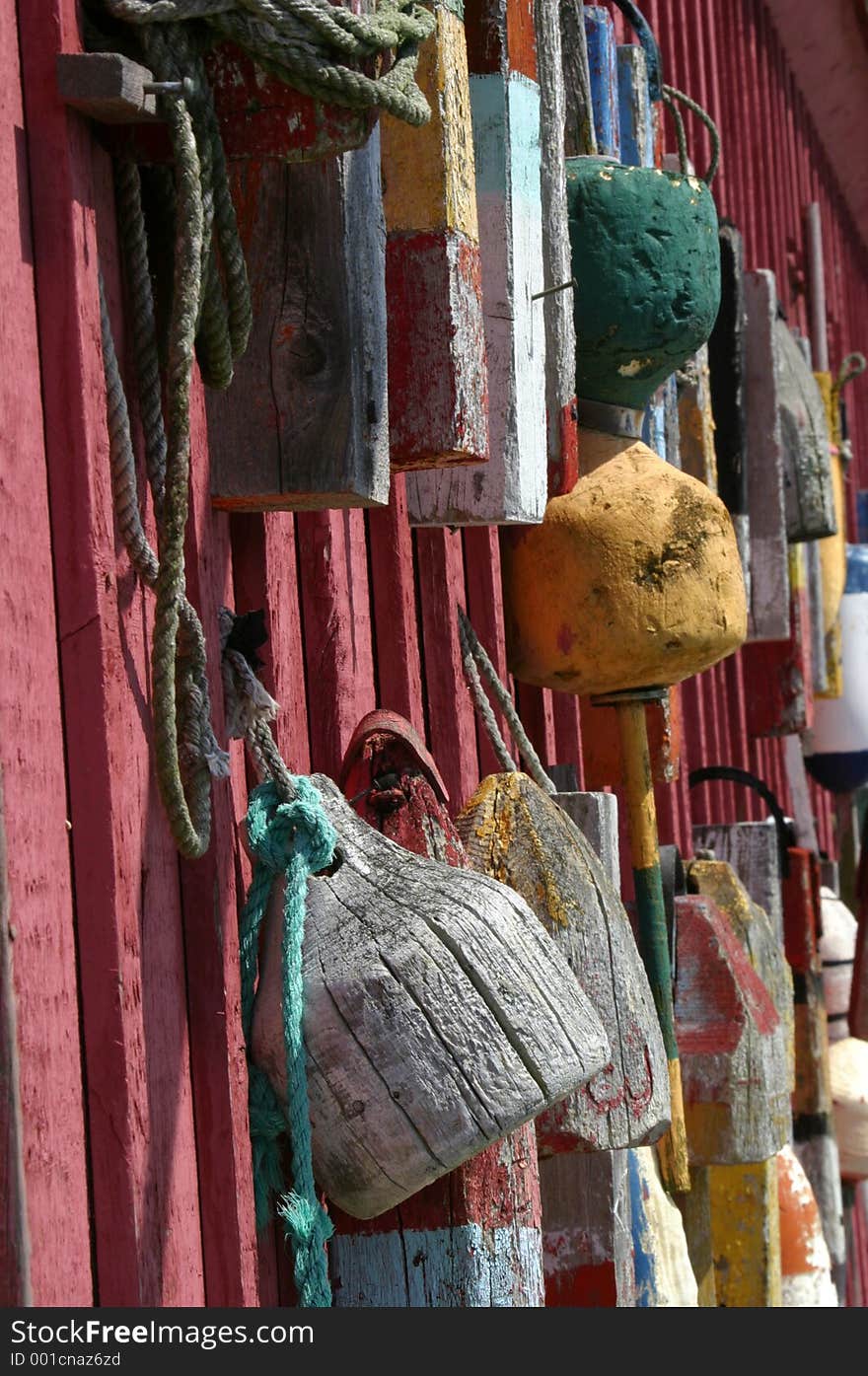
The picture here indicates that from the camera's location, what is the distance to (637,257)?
9.20ft

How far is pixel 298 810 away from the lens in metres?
2.02

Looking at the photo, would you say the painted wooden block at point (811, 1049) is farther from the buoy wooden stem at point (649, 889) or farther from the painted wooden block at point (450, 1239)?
the painted wooden block at point (450, 1239)

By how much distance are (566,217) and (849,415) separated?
23.1 ft

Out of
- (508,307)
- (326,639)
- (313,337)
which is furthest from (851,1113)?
(313,337)

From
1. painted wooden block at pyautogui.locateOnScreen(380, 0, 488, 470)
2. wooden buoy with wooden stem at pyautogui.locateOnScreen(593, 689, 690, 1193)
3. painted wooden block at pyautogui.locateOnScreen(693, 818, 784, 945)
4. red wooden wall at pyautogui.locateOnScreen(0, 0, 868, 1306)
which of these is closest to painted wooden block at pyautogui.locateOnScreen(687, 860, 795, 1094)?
wooden buoy with wooden stem at pyautogui.locateOnScreen(593, 689, 690, 1193)

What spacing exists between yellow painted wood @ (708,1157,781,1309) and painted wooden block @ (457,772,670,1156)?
4.29ft

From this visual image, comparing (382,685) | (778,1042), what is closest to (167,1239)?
(382,685)

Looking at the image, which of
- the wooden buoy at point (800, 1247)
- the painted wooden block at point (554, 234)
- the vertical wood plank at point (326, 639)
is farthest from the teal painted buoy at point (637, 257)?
the wooden buoy at point (800, 1247)

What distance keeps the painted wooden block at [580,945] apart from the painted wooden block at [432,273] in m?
0.52

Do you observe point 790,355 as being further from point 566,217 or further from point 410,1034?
point 410,1034

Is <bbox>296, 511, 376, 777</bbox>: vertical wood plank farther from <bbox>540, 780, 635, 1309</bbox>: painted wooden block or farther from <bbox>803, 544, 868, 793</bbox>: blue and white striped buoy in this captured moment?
<bbox>803, 544, 868, 793</bbox>: blue and white striped buoy

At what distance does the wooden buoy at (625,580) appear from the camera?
2850mm

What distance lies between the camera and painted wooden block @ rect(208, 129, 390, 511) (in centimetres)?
204

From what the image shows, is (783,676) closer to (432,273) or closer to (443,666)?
(443,666)
